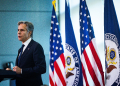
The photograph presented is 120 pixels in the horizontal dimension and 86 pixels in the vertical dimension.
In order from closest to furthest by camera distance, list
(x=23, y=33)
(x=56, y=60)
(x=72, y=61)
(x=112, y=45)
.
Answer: (x=23, y=33) < (x=112, y=45) < (x=72, y=61) < (x=56, y=60)

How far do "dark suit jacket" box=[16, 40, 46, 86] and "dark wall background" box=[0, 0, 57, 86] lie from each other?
3.33 metres

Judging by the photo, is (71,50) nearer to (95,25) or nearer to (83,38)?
(83,38)

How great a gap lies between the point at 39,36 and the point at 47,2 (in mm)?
1066

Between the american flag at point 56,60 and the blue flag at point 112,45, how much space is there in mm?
1727

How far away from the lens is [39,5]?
5.70 meters

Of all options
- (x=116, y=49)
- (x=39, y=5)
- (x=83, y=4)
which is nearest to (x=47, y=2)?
(x=39, y=5)

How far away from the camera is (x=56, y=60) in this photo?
444 centimetres

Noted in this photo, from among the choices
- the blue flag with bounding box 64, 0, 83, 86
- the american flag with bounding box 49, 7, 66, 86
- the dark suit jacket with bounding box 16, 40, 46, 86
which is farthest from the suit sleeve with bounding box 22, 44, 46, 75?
the american flag with bounding box 49, 7, 66, 86

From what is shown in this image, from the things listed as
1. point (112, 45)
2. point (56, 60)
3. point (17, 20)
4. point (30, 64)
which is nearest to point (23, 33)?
point (30, 64)

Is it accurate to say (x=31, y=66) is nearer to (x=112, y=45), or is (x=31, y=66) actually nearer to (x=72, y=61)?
(x=112, y=45)

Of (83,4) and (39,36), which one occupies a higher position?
(83,4)

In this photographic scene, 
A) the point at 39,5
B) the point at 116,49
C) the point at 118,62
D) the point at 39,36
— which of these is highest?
the point at 39,5

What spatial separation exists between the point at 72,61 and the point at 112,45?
4.31ft

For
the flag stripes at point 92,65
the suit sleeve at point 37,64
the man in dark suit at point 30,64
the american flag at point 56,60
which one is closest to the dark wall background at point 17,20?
the american flag at point 56,60
